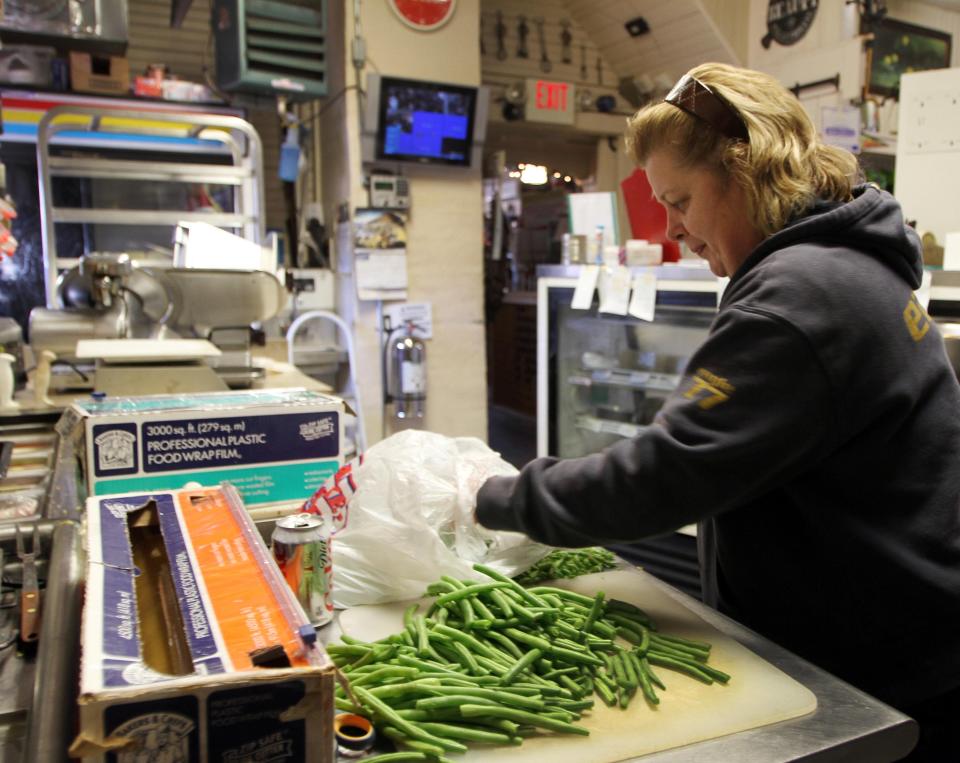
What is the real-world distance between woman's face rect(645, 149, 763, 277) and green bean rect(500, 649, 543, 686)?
2.49 ft

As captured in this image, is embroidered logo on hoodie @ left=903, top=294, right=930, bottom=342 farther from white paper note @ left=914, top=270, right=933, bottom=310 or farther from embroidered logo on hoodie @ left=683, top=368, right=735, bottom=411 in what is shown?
white paper note @ left=914, top=270, right=933, bottom=310

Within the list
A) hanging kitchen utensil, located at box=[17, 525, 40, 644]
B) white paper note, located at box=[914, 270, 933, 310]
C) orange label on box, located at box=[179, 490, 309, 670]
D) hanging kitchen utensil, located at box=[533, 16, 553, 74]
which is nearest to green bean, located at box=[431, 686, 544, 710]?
orange label on box, located at box=[179, 490, 309, 670]

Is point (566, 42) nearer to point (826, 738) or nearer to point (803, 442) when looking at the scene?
point (803, 442)

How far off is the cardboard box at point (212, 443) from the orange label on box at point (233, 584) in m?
0.39

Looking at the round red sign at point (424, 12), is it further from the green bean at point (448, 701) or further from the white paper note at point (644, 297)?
the green bean at point (448, 701)

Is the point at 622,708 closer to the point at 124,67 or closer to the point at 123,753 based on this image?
the point at 123,753

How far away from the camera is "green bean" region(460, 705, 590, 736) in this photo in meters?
0.92

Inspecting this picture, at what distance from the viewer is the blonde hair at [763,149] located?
126cm

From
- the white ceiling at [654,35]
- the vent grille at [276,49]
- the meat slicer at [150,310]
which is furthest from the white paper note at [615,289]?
the white ceiling at [654,35]

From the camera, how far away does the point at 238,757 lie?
0.73 metres

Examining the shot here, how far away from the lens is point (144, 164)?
4.59 metres

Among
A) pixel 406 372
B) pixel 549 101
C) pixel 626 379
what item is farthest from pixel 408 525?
pixel 549 101

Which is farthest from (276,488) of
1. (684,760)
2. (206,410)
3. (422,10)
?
(422,10)

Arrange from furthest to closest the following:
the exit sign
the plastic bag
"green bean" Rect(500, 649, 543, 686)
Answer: the exit sign
the plastic bag
"green bean" Rect(500, 649, 543, 686)
